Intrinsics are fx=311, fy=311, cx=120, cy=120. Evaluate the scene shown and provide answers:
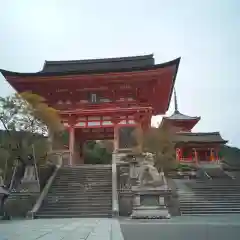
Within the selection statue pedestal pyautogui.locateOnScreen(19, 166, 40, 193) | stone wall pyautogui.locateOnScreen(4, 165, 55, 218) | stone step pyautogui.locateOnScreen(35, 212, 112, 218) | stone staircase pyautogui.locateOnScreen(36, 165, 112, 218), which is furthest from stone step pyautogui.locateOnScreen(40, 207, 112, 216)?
statue pedestal pyautogui.locateOnScreen(19, 166, 40, 193)

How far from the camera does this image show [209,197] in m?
17.3

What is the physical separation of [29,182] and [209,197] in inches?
390

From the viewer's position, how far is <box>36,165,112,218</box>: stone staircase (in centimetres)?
1472

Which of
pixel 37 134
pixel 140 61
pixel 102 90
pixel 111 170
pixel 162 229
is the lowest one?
pixel 162 229

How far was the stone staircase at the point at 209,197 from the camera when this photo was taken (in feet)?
50.5

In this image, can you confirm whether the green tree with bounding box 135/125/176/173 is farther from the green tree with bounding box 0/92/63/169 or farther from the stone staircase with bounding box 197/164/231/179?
the green tree with bounding box 0/92/63/169

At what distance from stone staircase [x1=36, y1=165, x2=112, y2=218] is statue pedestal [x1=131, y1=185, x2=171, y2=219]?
68.0 inches

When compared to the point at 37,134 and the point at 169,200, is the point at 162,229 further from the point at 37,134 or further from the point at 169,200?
the point at 37,134

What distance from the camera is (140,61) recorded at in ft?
99.1

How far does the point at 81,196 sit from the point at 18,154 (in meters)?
4.52

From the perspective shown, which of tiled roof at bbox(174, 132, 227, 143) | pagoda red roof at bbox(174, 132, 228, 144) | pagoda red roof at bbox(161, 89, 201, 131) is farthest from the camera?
pagoda red roof at bbox(161, 89, 201, 131)

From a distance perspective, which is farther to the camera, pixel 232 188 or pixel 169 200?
pixel 232 188

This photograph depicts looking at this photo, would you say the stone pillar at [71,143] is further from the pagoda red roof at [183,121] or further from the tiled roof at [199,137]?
the pagoda red roof at [183,121]

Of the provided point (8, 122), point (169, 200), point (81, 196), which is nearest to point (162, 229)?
point (169, 200)
